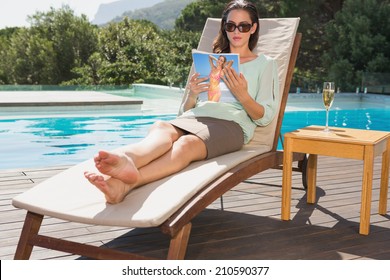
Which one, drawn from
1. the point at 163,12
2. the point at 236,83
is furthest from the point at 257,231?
the point at 163,12

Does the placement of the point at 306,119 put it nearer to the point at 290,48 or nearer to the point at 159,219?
the point at 290,48

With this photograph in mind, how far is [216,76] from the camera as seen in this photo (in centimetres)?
306

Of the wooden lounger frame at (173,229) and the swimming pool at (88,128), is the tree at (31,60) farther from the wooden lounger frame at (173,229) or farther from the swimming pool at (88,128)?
the wooden lounger frame at (173,229)

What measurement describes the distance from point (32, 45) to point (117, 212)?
2340cm

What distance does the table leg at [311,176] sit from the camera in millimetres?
3531

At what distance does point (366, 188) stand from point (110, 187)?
58.3 inches

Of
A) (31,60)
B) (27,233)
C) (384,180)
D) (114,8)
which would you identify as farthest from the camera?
(114,8)

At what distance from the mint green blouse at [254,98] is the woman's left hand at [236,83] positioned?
16 centimetres

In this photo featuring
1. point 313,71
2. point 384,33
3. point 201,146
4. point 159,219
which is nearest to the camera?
point 159,219

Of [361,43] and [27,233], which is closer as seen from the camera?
[27,233]

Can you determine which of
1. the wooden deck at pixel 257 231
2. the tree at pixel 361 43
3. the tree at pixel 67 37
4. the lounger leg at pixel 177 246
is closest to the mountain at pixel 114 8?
the tree at pixel 67 37

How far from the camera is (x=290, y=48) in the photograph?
3.51 meters

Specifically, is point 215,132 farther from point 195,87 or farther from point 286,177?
point 286,177

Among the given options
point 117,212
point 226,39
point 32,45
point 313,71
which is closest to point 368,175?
point 226,39
